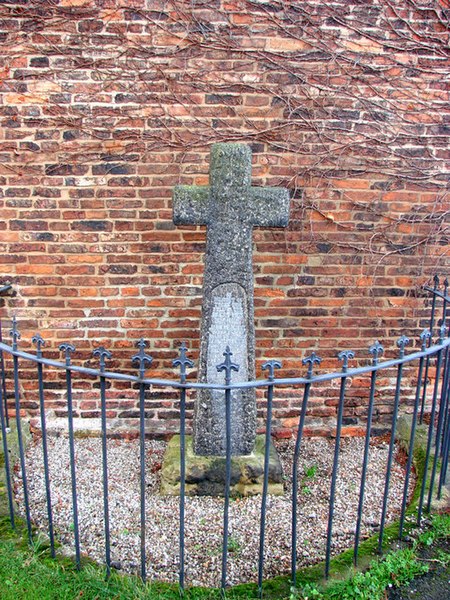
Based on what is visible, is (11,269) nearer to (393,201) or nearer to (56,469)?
(56,469)

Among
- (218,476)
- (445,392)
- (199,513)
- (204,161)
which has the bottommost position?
(199,513)

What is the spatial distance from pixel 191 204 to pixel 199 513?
1770 mm

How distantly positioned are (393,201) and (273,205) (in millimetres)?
1412

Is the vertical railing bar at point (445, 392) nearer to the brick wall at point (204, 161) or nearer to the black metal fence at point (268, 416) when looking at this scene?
the black metal fence at point (268, 416)

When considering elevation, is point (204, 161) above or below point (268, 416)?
above

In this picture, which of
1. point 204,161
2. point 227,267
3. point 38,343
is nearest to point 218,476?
point 227,267

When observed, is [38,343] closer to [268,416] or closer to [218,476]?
[268,416]

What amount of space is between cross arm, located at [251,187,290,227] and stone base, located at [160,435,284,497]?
144 cm

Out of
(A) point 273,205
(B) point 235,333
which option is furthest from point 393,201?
(B) point 235,333

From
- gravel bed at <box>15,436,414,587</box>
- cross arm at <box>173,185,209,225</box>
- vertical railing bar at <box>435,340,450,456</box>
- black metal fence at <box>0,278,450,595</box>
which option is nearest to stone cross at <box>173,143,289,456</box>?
cross arm at <box>173,185,209,225</box>

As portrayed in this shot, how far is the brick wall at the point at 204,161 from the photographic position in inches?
132

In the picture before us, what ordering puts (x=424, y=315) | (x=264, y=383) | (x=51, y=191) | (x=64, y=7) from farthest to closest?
(x=424, y=315) < (x=51, y=191) < (x=64, y=7) < (x=264, y=383)

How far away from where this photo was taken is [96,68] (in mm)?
3361

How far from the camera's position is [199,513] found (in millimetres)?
2879
